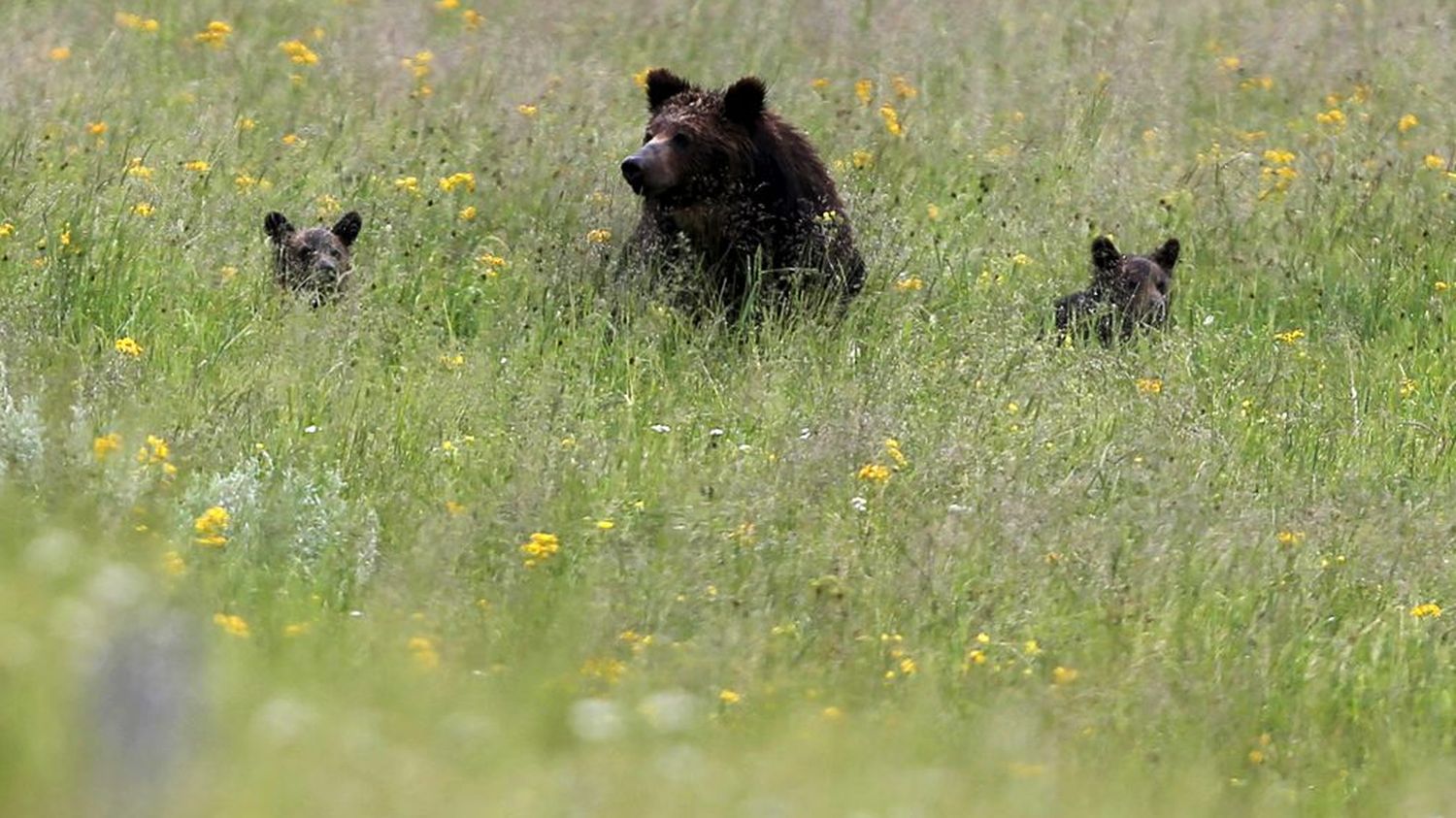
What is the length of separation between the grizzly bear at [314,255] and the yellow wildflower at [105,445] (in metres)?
2.61

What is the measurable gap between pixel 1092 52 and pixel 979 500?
803 cm

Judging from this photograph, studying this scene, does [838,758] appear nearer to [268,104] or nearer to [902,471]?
[902,471]

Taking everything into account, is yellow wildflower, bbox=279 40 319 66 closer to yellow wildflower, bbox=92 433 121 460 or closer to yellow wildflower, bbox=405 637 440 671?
yellow wildflower, bbox=92 433 121 460

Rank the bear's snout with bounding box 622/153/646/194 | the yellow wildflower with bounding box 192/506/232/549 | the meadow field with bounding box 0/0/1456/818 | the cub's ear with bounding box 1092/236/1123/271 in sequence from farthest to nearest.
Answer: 1. the cub's ear with bounding box 1092/236/1123/271
2. the bear's snout with bounding box 622/153/646/194
3. the yellow wildflower with bounding box 192/506/232/549
4. the meadow field with bounding box 0/0/1456/818

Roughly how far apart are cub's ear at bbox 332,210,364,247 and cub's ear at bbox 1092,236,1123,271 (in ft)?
10.5

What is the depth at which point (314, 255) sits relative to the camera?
953 centimetres

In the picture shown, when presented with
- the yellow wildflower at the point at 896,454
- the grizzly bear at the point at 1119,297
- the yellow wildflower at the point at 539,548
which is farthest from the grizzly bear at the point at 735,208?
the yellow wildflower at the point at 539,548

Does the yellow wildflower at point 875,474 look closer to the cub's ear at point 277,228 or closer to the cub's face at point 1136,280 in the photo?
Answer: the cub's face at point 1136,280

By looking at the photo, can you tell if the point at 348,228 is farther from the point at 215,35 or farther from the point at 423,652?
the point at 423,652

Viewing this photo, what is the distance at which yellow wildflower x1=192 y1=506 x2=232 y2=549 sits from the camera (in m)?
5.66

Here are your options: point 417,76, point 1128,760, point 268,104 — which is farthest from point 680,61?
point 1128,760

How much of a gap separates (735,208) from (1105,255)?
5.61 feet

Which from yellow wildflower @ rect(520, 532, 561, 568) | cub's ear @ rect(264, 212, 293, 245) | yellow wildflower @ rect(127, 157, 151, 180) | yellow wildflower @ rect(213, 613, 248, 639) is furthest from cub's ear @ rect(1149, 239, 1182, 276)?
yellow wildflower @ rect(213, 613, 248, 639)

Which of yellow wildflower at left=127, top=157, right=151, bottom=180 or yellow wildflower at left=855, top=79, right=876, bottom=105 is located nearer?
yellow wildflower at left=127, top=157, right=151, bottom=180
